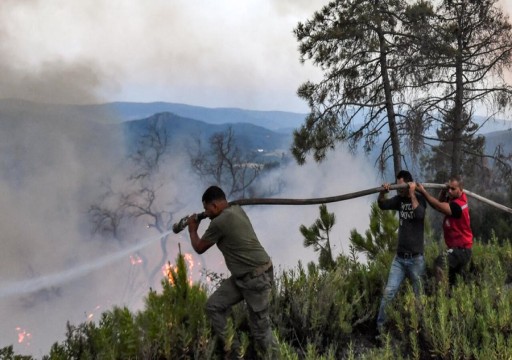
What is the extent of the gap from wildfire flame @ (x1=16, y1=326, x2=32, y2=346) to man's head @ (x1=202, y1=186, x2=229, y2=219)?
2281 inches

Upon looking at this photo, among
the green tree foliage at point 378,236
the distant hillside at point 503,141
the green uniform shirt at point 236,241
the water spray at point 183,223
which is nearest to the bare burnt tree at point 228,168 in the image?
the distant hillside at point 503,141

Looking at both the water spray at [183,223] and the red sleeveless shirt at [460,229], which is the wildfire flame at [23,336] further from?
the red sleeveless shirt at [460,229]

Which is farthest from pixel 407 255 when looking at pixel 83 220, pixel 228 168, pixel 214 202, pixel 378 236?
pixel 83 220

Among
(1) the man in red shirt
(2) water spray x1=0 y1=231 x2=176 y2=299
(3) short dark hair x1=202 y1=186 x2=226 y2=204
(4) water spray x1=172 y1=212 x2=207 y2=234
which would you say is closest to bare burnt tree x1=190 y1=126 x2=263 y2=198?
(2) water spray x1=0 y1=231 x2=176 y2=299

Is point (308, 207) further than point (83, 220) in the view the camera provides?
No

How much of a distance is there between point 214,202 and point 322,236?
18.7ft

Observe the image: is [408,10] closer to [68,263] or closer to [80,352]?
[80,352]

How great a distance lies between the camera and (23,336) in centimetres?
5375

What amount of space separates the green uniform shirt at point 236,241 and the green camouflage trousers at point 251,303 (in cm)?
11

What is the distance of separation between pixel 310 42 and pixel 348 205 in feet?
158

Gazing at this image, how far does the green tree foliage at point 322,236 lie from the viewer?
864 cm

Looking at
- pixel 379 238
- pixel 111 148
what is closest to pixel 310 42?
pixel 379 238

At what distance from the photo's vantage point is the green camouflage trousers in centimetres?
378

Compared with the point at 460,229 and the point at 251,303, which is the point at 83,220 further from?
the point at 251,303
